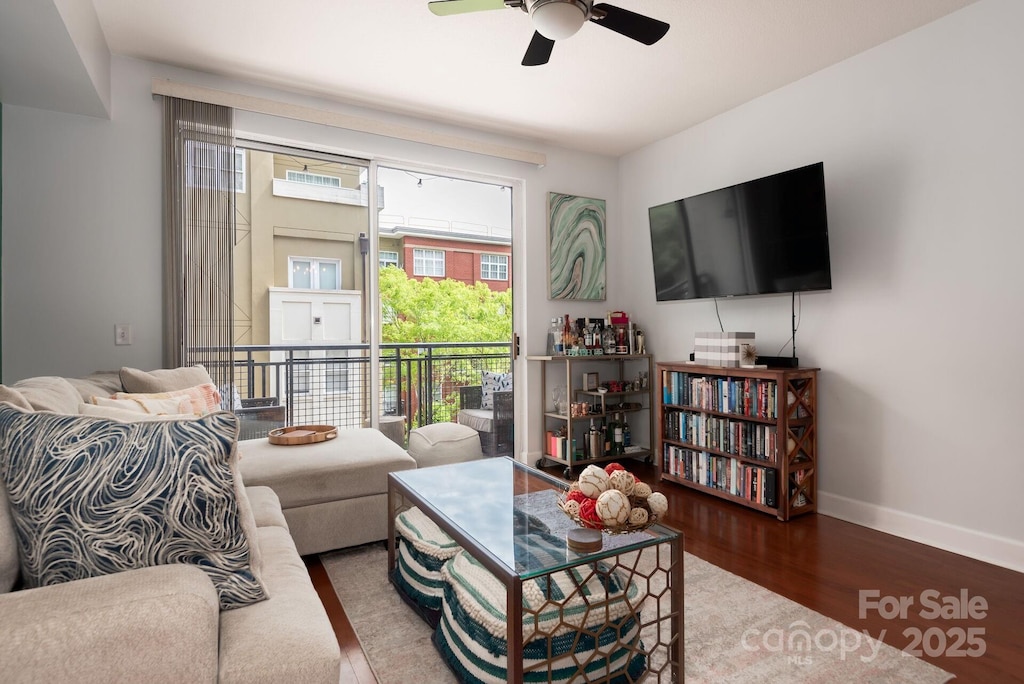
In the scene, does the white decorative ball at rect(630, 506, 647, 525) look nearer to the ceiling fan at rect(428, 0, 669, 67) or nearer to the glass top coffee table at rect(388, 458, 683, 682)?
the glass top coffee table at rect(388, 458, 683, 682)

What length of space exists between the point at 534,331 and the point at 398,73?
2.11 m

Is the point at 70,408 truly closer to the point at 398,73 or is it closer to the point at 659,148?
the point at 398,73

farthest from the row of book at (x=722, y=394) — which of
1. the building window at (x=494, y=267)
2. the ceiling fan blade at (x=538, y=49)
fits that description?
the ceiling fan blade at (x=538, y=49)

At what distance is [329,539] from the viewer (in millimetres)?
2477

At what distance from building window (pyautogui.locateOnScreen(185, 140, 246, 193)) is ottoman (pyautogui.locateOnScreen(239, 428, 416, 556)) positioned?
1.61m

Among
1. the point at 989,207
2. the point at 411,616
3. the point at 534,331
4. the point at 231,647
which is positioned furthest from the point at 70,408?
the point at 989,207

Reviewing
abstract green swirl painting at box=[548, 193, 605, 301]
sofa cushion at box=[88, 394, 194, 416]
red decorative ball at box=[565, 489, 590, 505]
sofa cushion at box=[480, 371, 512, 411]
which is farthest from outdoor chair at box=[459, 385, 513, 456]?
red decorative ball at box=[565, 489, 590, 505]

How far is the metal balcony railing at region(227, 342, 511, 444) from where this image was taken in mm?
3436

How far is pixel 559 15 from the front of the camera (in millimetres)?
1864

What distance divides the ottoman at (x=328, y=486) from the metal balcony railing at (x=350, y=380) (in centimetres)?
84

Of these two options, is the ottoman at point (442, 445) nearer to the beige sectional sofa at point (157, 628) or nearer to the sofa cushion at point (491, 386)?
the sofa cushion at point (491, 386)

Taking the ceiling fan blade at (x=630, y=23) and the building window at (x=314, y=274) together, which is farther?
the building window at (x=314, y=274)

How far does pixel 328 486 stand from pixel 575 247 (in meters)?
2.86

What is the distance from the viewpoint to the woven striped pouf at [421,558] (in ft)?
6.22
